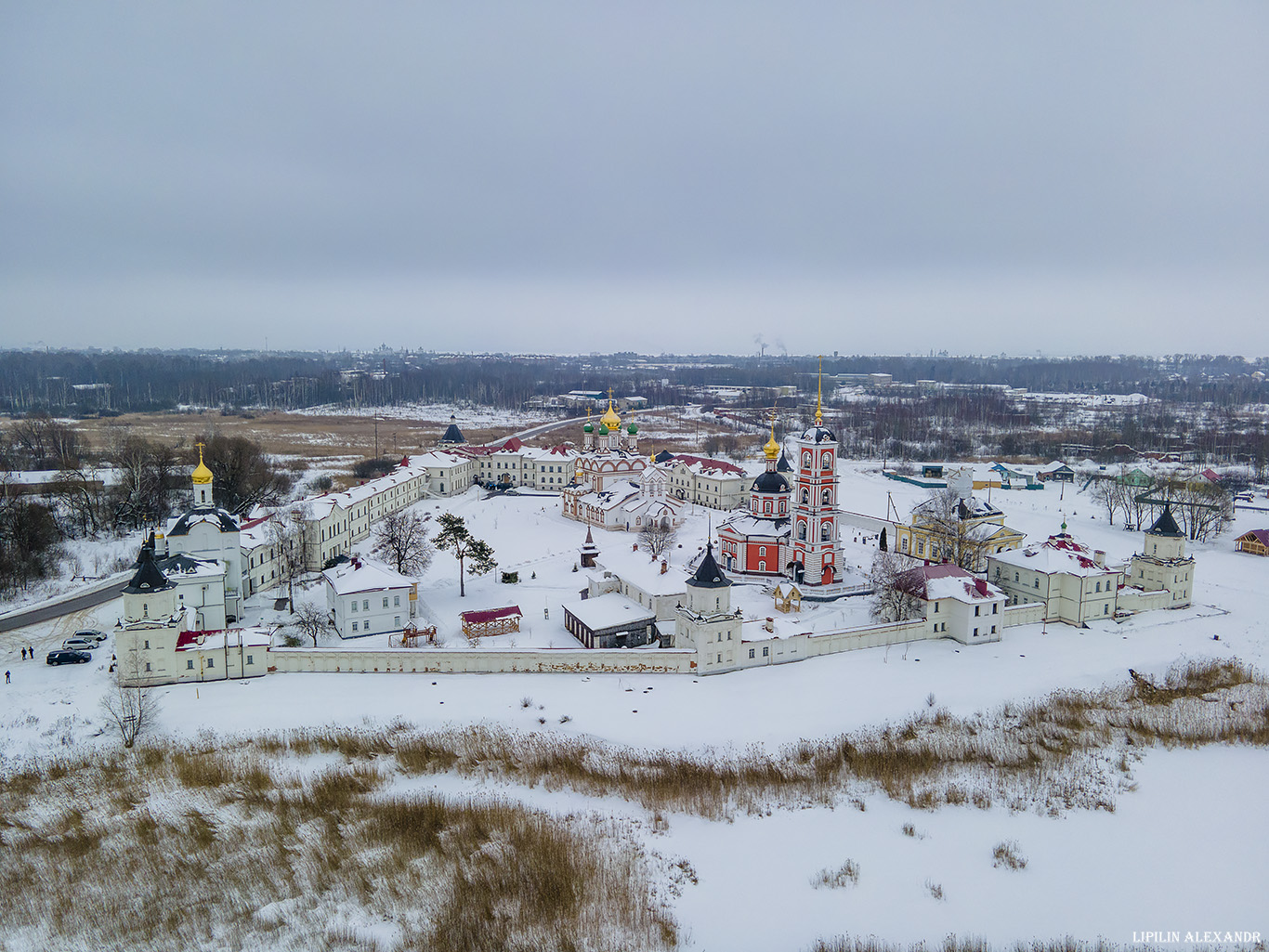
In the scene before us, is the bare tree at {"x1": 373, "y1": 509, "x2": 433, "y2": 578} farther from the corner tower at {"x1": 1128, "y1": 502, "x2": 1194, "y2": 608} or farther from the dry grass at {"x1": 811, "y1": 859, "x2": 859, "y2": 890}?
the corner tower at {"x1": 1128, "y1": 502, "x2": 1194, "y2": 608}

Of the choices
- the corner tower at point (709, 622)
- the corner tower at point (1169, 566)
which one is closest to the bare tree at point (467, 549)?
the corner tower at point (709, 622)

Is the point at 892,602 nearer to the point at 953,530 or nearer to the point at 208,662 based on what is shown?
the point at 953,530

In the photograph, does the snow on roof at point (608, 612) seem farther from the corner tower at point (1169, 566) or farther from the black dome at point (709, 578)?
the corner tower at point (1169, 566)

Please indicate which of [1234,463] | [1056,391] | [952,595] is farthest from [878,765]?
[1056,391]

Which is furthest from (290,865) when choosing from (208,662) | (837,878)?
(837,878)

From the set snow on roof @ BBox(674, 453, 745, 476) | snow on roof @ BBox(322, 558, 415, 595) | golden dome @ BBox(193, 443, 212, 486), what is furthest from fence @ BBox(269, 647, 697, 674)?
snow on roof @ BBox(674, 453, 745, 476)

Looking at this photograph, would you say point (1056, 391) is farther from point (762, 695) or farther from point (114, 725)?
point (114, 725)
